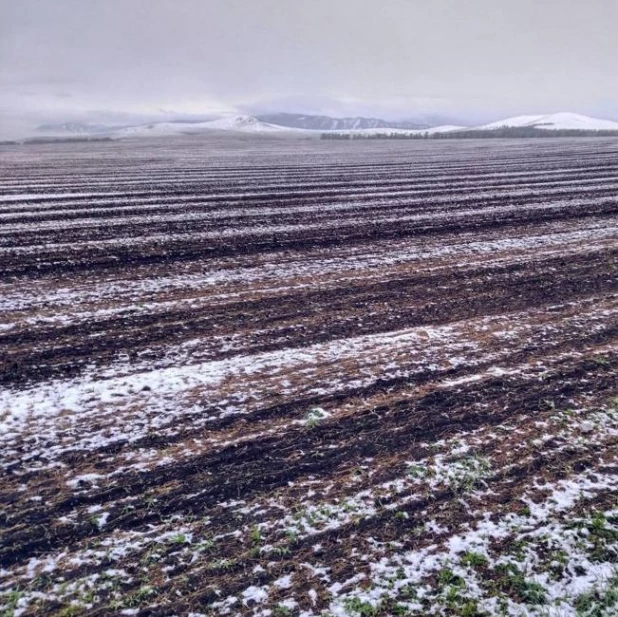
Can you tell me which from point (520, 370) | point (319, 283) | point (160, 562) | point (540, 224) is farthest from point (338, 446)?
point (540, 224)

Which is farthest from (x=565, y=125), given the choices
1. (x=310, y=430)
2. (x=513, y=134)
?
(x=310, y=430)

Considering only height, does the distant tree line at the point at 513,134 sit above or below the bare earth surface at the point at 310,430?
above

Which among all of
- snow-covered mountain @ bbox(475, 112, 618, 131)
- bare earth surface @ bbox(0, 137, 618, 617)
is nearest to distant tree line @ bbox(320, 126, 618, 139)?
snow-covered mountain @ bbox(475, 112, 618, 131)

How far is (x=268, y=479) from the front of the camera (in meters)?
4.30

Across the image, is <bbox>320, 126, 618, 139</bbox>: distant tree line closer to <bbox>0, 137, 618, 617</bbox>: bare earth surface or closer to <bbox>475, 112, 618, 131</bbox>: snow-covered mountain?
<bbox>475, 112, 618, 131</bbox>: snow-covered mountain

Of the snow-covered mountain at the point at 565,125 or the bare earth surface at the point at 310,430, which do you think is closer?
the bare earth surface at the point at 310,430

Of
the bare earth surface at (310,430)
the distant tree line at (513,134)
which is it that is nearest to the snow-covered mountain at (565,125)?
the distant tree line at (513,134)

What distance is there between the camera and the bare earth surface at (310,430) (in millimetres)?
3422

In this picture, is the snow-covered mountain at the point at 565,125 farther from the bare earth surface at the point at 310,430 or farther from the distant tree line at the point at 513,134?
the bare earth surface at the point at 310,430

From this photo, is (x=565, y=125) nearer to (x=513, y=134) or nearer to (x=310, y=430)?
(x=513, y=134)

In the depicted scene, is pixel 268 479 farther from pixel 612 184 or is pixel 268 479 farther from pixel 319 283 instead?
pixel 612 184

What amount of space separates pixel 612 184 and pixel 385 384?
19503 mm

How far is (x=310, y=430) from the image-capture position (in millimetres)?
4914

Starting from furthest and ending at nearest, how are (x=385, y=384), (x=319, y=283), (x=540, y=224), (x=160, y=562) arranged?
1. (x=540, y=224)
2. (x=319, y=283)
3. (x=385, y=384)
4. (x=160, y=562)
